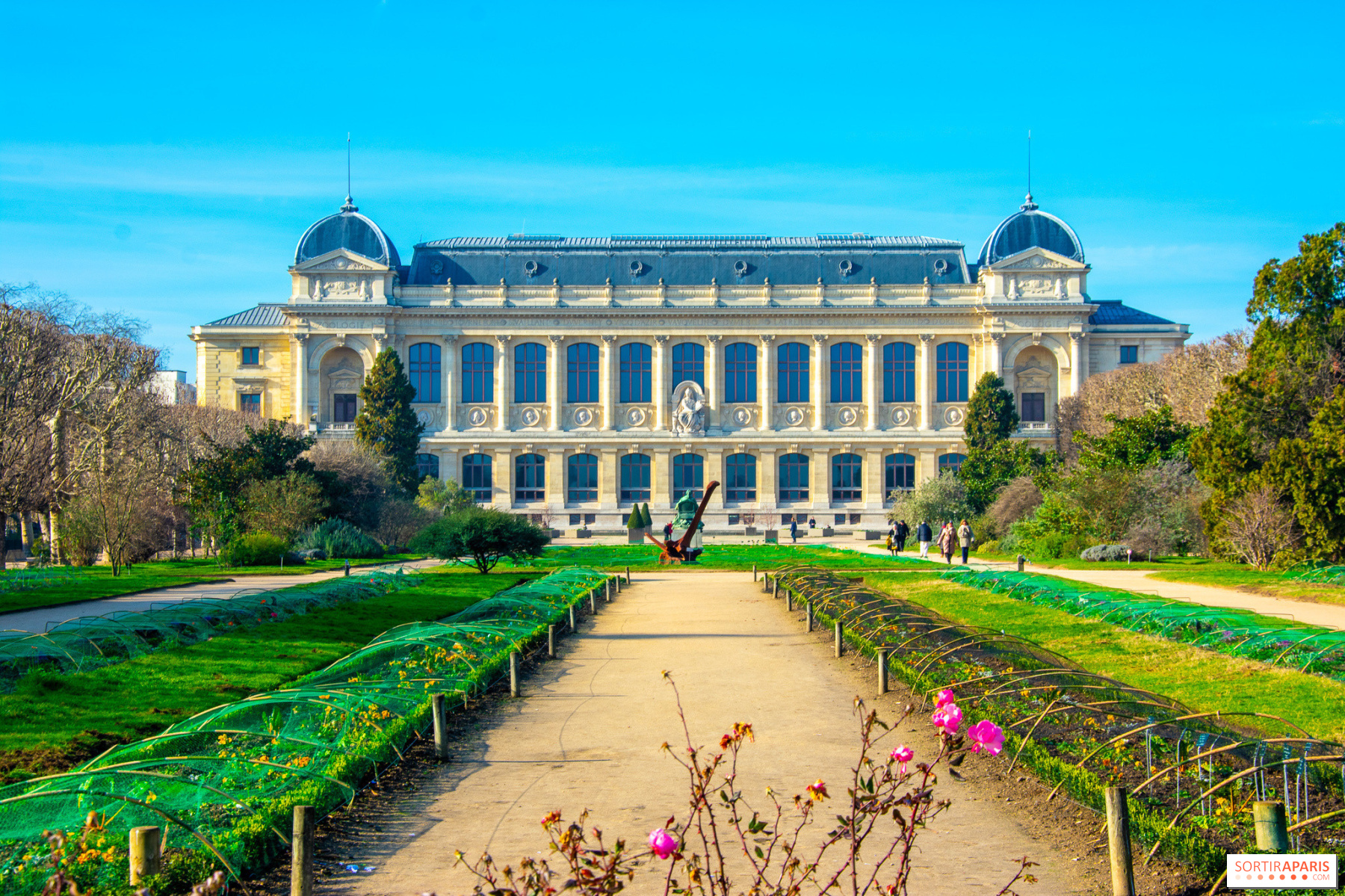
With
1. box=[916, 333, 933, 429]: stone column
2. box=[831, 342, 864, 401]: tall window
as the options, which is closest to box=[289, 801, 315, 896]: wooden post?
box=[831, 342, 864, 401]: tall window

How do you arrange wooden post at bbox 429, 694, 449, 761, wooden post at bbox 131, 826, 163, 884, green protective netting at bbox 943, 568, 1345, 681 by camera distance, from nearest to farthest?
wooden post at bbox 131, 826, 163, 884, wooden post at bbox 429, 694, 449, 761, green protective netting at bbox 943, 568, 1345, 681

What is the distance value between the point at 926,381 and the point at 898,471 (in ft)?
20.1

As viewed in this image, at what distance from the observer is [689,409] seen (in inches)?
2968

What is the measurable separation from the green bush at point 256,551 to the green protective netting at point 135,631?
12.2m

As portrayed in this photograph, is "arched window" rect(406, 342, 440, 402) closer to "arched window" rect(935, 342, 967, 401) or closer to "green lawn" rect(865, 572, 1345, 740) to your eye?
"arched window" rect(935, 342, 967, 401)

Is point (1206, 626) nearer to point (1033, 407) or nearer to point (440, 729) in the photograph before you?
point (440, 729)

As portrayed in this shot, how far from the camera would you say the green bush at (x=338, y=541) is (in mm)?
39500

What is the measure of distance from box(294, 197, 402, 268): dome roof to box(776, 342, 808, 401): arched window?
86.4 feet

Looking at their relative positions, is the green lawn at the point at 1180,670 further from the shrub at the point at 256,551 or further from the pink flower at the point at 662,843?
the shrub at the point at 256,551

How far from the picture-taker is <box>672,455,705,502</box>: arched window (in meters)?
76.0

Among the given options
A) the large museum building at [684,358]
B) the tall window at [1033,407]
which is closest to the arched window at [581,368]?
the large museum building at [684,358]

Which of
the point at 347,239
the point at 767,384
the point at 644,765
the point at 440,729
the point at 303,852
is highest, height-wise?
the point at 347,239

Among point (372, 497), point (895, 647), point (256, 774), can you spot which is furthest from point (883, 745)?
point (372, 497)

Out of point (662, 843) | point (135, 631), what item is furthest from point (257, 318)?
point (662, 843)
